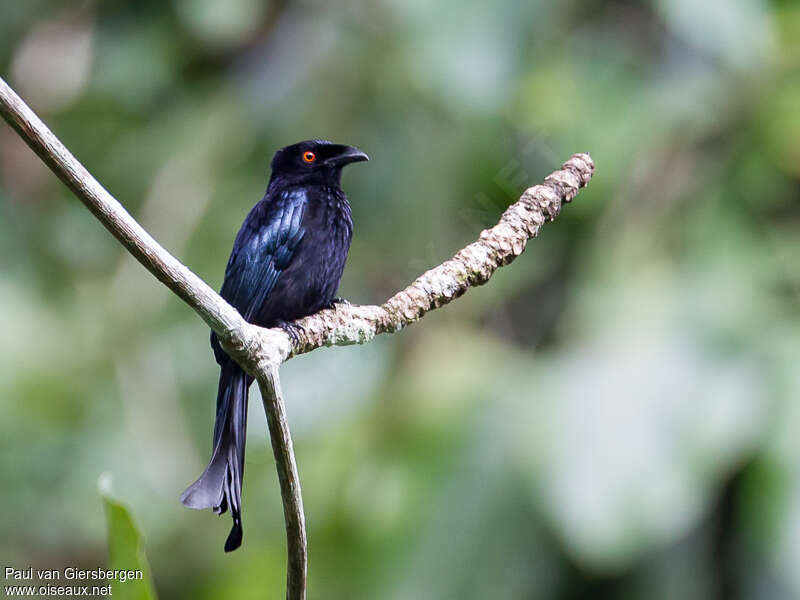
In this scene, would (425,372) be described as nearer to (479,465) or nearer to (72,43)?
(479,465)

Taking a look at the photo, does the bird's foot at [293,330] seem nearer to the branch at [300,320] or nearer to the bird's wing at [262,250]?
the branch at [300,320]

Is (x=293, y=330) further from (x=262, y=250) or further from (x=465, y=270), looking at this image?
(x=262, y=250)

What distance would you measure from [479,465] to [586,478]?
96 centimetres

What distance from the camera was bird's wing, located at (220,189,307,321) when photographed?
7.08ft

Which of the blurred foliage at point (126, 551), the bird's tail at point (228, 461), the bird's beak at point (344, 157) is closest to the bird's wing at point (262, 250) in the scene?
the bird's beak at point (344, 157)

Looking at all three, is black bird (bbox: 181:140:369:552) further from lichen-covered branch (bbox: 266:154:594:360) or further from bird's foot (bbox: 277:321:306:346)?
lichen-covered branch (bbox: 266:154:594:360)

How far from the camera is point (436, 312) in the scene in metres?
5.89

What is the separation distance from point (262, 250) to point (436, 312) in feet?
12.1

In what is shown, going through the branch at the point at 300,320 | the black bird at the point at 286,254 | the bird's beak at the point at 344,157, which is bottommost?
the branch at the point at 300,320

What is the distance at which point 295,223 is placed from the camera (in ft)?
7.79

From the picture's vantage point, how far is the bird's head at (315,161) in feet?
7.75

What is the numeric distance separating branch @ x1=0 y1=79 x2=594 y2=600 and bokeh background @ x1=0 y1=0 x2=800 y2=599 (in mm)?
2164

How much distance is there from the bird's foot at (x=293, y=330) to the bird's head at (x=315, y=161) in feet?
1.90

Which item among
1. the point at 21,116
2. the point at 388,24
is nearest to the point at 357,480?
the point at 388,24
